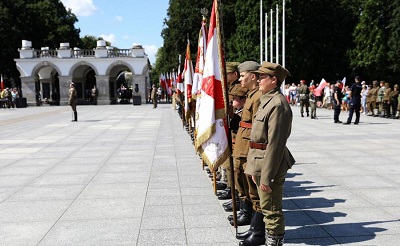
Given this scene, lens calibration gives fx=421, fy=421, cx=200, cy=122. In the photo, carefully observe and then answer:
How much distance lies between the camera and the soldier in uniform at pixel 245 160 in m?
4.52

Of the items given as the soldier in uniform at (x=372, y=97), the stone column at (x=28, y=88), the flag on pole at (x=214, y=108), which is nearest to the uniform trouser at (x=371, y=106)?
the soldier in uniform at (x=372, y=97)

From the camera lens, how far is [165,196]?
649cm

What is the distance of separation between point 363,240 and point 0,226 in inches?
170

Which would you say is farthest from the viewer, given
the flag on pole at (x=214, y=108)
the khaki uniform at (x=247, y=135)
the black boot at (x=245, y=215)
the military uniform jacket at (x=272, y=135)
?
the black boot at (x=245, y=215)

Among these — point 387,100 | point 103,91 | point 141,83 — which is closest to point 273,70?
point 387,100

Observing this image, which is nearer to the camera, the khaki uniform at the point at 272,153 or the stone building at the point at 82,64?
the khaki uniform at the point at 272,153

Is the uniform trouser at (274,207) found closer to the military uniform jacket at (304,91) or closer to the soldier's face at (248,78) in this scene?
the soldier's face at (248,78)

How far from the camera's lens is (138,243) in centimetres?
457

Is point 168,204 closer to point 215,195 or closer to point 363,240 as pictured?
point 215,195

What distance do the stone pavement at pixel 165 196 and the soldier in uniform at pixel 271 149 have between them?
1.96 feet

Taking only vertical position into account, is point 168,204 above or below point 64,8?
below

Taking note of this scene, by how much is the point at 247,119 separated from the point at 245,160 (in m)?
0.50

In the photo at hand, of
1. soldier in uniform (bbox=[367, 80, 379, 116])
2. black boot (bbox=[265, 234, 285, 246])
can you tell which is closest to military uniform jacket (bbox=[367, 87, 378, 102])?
soldier in uniform (bbox=[367, 80, 379, 116])

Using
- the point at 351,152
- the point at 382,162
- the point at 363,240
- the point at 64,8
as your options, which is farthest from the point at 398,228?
the point at 64,8
